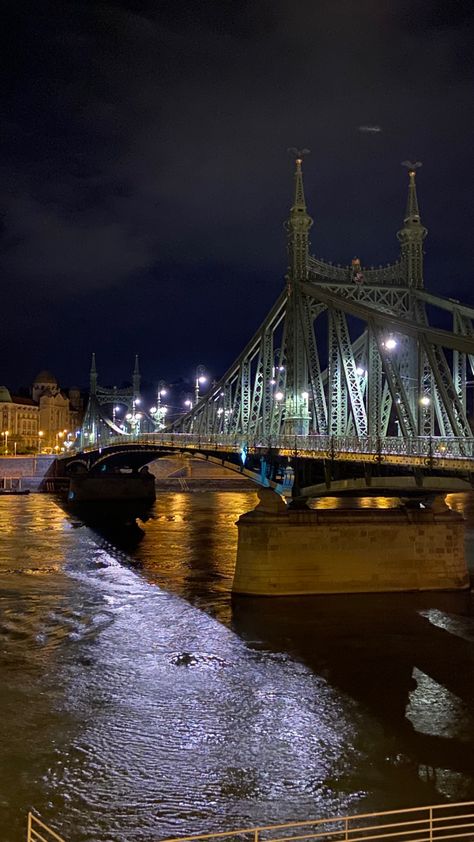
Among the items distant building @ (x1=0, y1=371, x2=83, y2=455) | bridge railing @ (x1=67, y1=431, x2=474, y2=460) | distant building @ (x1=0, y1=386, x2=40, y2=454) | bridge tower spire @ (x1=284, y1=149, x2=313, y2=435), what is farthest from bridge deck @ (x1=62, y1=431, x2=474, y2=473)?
distant building @ (x1=0, y1=386, x2=40, y2=454)

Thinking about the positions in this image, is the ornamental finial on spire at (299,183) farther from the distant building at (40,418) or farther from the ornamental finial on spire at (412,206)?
the distant building at (40,418)

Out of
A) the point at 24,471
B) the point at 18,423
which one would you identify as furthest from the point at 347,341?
the point at 18,423

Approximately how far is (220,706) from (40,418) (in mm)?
126401

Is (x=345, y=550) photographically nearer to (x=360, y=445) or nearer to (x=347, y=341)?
(x=360, y=445)

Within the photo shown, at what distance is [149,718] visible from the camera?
15.4m

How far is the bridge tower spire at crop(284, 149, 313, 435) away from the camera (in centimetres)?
4131

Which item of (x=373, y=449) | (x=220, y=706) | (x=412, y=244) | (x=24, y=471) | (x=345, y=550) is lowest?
(x=220, y=706)

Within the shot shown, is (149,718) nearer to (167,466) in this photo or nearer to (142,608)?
(142,608)

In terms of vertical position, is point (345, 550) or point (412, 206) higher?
point (412, 206)

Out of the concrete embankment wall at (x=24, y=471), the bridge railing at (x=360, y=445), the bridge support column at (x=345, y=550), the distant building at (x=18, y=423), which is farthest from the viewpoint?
the distant building at (x=18, y=423)

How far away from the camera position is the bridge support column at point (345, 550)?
84.0 ft

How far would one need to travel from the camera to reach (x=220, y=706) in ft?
52.5

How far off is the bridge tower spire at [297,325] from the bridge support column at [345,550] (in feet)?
48.9

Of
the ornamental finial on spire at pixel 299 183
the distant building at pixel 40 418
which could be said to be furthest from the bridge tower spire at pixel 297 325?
the distant building at pixel 40 418
